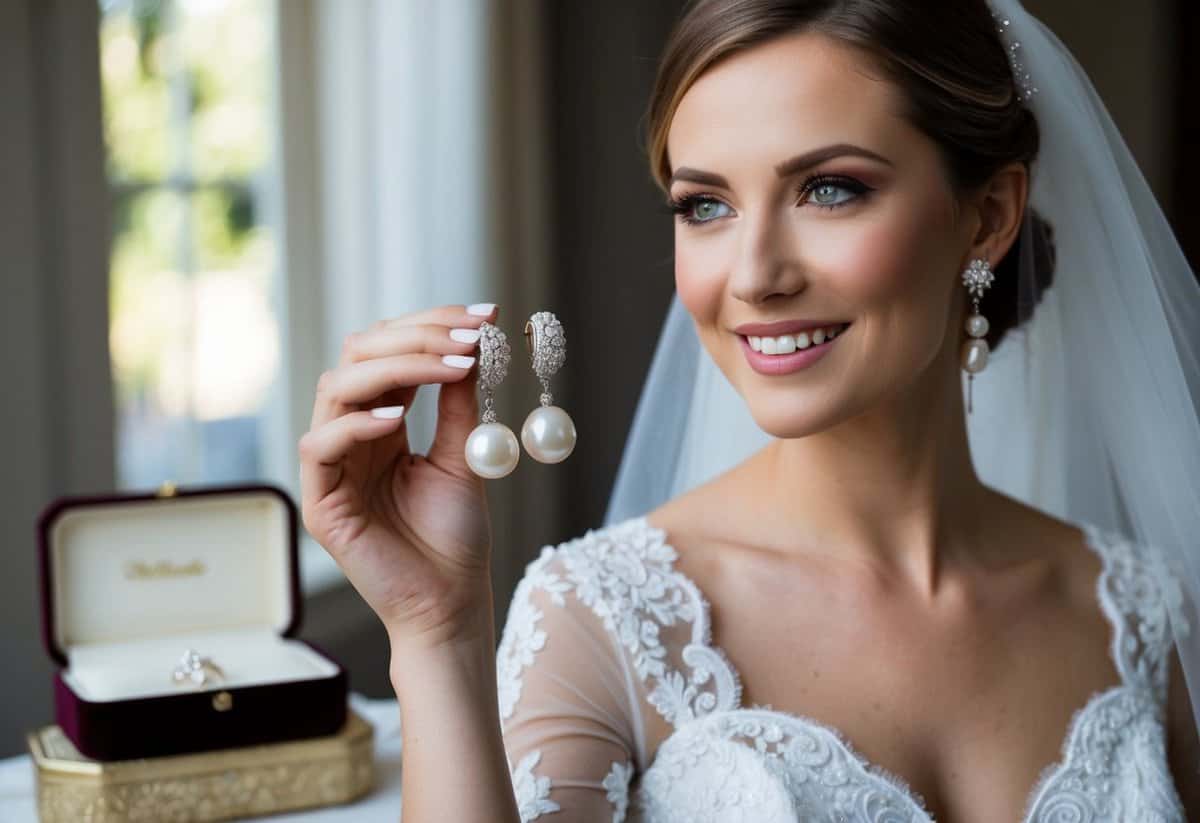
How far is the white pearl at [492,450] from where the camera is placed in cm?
113

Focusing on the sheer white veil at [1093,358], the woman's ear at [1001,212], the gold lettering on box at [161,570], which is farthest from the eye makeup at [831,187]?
the gold lettering on box at [161,570]

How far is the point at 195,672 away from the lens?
5.29ft

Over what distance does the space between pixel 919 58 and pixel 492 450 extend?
687mm

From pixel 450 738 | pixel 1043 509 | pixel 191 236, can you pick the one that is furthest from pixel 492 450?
pixel 191 236

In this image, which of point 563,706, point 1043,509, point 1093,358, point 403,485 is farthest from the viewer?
point 1043,509

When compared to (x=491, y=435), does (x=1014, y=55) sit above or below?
above

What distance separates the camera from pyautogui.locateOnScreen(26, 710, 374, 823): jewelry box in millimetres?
1521

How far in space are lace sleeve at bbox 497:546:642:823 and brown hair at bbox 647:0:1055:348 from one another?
0.57 meters

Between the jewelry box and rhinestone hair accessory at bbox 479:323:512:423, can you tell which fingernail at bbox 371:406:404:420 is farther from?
the jewelry box

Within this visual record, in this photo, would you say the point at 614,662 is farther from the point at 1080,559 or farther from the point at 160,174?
the point at 160,174

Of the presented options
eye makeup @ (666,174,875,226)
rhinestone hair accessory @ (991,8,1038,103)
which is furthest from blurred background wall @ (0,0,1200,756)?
eye makeup @ (666,174,875,226)

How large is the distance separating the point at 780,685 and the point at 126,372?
1929 millimetres

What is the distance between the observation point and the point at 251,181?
126 inches

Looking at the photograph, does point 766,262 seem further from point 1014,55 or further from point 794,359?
point 1014,55
